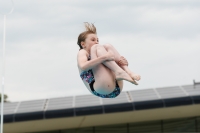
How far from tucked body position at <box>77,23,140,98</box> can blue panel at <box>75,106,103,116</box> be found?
16.5 meters

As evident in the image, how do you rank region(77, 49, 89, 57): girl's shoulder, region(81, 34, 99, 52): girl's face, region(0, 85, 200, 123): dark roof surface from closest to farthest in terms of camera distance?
region(77, 49, 89, 57): girl's shoulder
region(81, 34, 99, 52): girl's face
region(0, 85, 200, 123): dark roof surface

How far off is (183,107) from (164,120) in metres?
3.08

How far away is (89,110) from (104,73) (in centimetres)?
1704

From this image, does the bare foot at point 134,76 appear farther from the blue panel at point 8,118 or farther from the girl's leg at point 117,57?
the blue panel at point 8,118

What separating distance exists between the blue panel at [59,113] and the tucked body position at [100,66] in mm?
16539

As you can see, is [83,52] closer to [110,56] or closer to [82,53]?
[82,53]

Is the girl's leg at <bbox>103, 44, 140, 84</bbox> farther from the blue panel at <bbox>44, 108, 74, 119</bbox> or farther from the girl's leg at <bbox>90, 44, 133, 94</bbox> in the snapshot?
the blue panel at <bbox>44, 108, 74, 119</bbox>

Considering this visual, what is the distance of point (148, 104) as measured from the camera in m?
28.5

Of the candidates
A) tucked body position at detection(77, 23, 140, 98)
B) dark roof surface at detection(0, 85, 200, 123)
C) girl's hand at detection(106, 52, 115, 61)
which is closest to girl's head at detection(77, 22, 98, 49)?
tucked body position at detection(77, 23, 140, 98)

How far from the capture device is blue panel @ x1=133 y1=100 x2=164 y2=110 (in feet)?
93.1

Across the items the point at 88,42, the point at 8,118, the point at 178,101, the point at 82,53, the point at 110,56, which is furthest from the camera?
the point at 8,118

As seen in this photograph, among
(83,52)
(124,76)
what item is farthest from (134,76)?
(83,52)

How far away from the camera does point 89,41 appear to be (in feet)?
38.7

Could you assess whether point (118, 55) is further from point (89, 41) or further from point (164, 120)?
point (164, 120)
